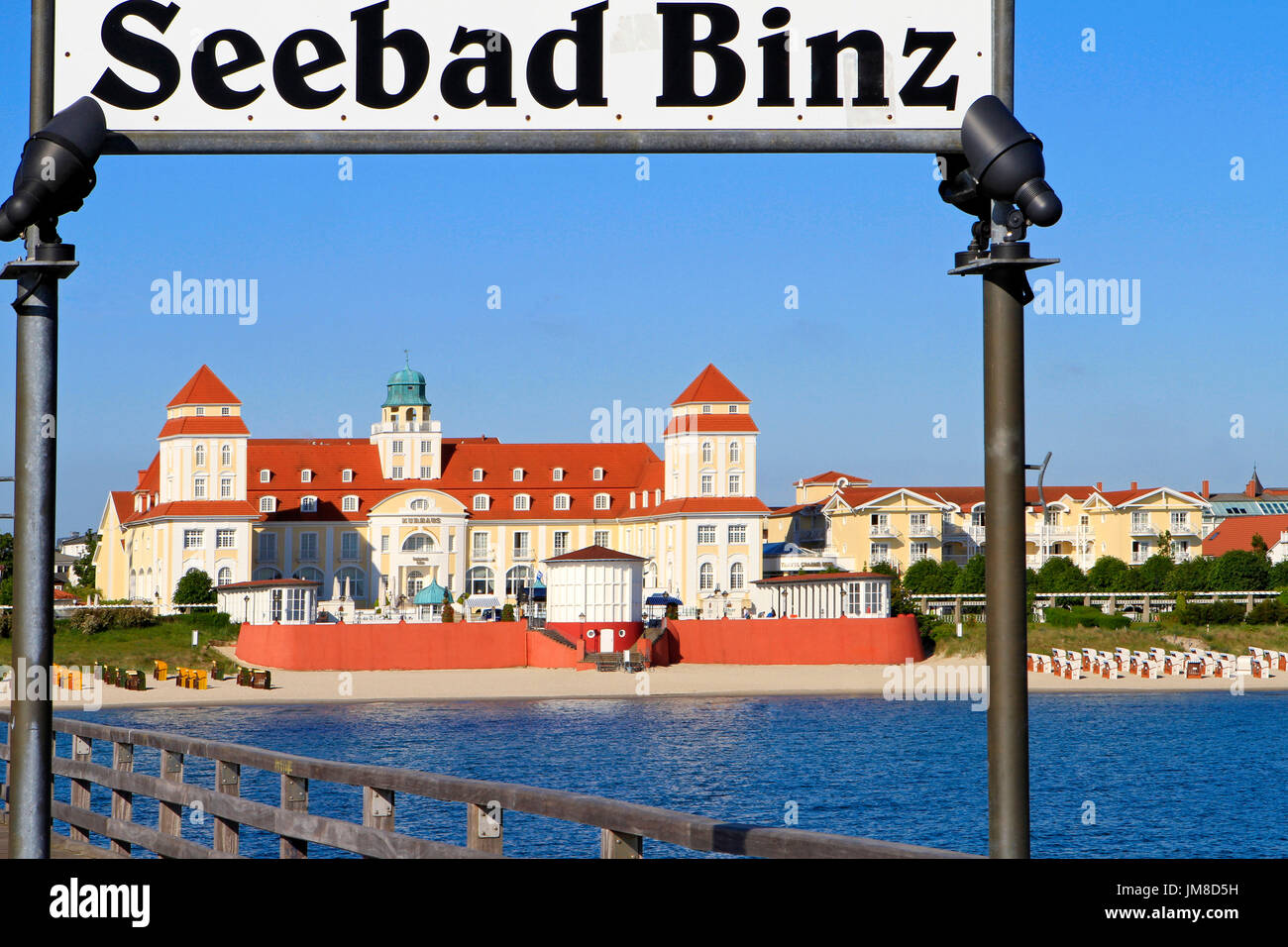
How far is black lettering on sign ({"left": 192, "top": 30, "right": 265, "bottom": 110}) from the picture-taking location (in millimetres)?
5305


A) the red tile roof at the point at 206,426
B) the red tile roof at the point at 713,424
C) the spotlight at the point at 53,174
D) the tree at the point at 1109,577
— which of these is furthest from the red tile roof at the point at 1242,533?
the spotlight at the point at 53,174

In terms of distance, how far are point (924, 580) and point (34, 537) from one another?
91.6 m

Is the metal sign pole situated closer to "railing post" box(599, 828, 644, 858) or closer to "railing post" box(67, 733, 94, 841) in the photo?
"railing post" box(599, 828, 644, 858)

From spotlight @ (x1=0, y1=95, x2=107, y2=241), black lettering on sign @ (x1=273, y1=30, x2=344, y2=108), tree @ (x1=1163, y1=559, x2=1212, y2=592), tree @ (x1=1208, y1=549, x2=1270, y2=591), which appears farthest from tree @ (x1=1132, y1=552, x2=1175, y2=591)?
spotlight @ (x1=0, y1=95, x2=107, y2=241)

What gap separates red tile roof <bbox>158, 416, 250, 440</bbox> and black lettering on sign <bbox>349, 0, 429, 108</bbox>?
96426 mm

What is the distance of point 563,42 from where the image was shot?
5309mm

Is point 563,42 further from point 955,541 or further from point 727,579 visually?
point 955,541

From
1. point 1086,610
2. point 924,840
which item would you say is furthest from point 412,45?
point 1086,610

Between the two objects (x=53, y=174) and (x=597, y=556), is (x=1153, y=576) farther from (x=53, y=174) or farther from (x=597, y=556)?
(x=53, y=174)

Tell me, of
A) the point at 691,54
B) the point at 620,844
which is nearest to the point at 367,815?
the point at 620,844

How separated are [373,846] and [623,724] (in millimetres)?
58142
